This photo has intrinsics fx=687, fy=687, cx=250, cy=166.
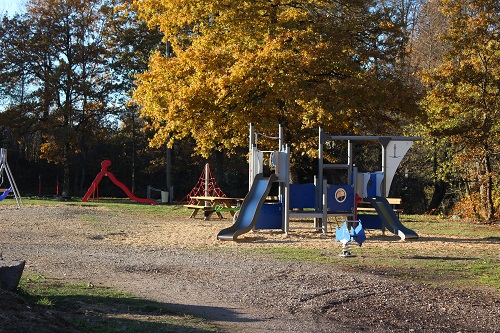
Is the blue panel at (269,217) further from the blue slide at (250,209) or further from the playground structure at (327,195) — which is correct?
the blue slide at (250,209)

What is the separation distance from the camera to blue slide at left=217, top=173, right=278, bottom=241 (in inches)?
631

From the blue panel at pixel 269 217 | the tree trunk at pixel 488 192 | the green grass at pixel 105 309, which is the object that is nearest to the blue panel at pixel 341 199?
the blue panel at pixel 269 217

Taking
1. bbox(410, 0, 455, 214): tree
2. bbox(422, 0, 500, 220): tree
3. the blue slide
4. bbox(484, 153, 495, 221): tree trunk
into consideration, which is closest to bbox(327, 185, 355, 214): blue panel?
the blue slide

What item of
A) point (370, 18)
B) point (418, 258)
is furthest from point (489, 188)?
point (418, 258)

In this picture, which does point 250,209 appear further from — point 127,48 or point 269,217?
point 127,48

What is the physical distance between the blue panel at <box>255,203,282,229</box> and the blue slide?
42 centimetres

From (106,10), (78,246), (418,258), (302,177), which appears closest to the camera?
(418,258)

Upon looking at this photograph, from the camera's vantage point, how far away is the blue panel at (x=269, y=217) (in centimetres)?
1738

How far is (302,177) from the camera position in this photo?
35.1 m

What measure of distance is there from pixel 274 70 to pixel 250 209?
15.9 ft

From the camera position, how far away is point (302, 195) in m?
17.8

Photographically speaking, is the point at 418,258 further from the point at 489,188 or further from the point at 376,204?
the point at 489,188

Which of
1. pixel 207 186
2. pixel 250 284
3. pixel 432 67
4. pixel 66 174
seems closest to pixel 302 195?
pixel 250 284

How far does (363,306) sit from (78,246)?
7448 mm
